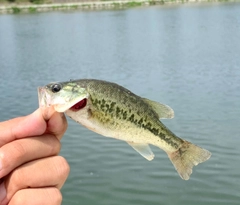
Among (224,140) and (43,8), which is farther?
(43,8)

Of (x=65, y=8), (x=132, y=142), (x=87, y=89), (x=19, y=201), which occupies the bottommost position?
(x=65, y=8)

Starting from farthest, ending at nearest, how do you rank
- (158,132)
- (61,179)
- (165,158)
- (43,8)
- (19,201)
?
(43,8), (165,158), (158,132), (61,179), (19,201)

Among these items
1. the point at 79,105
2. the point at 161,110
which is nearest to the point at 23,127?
the point at 79,105

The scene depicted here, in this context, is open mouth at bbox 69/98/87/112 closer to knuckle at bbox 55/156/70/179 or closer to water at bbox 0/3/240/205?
knuckle at bbox 55/156/70/179

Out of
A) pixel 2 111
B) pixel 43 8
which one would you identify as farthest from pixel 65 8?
pixel 2 111

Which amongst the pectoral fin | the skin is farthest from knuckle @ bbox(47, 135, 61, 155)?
the pectoral fin

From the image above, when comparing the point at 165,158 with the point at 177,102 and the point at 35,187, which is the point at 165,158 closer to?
the point at 177,102
